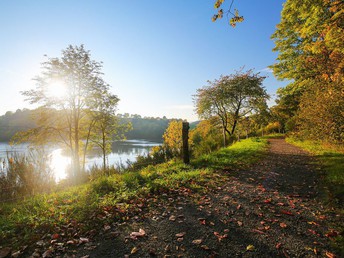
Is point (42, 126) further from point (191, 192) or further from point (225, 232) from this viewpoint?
point (225, 232)

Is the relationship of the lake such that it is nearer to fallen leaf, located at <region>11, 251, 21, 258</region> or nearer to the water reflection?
the water reflection

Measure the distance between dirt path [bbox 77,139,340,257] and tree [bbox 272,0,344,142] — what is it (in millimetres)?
5466

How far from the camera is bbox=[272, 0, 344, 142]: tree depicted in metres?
6.65

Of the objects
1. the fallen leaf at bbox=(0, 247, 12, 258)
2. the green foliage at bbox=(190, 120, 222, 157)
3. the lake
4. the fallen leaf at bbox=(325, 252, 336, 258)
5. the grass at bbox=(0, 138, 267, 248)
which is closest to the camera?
the fallen leaf at bbox=(325, 252, 336, 258)

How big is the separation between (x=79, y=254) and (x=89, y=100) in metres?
14.9

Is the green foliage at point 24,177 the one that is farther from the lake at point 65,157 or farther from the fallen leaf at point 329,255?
the fallen leaf at point 329,255

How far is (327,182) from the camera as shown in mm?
5434

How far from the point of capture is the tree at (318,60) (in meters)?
6.65

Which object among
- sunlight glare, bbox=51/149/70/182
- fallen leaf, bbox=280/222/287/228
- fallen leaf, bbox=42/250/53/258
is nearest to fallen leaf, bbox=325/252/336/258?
fallen leaf, bbox=280/222/287/228

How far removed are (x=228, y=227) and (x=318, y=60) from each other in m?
12.3

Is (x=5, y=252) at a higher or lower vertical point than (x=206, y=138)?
lower

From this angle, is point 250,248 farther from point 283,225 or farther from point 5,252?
point 5,252

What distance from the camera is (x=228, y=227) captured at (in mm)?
3297

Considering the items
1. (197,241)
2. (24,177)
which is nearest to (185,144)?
(197,241)
